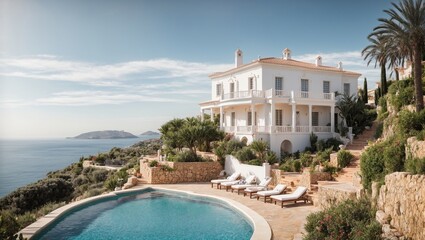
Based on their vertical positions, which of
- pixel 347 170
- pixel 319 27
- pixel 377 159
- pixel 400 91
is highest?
pixel 319 27

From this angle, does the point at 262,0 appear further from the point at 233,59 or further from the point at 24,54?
the point at 233,59

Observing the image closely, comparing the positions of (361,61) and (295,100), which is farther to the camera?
(361,61)

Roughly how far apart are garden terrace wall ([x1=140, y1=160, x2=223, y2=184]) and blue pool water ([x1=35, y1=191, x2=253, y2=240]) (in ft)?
14.1

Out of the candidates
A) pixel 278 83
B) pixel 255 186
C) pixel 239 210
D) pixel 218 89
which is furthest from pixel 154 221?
pixel 218 89

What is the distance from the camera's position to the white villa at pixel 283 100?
2695 centimetres

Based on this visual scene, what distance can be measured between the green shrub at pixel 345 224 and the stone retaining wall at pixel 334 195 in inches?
82.8

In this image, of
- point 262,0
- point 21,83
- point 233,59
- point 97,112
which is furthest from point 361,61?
point 97,112

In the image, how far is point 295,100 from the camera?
27484mm

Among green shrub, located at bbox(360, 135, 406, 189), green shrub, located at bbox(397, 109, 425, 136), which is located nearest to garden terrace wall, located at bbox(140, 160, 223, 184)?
green shrub, located at bbox(360, 135, 406, 189)

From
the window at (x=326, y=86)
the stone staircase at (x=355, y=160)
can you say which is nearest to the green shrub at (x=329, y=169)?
the stone staircase at (x=355, y=160)

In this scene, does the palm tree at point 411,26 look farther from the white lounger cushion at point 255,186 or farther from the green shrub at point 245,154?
the green shrub at point 245,154

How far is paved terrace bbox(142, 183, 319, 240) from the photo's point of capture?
11199mm

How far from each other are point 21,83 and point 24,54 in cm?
650

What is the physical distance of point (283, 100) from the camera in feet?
90.6
